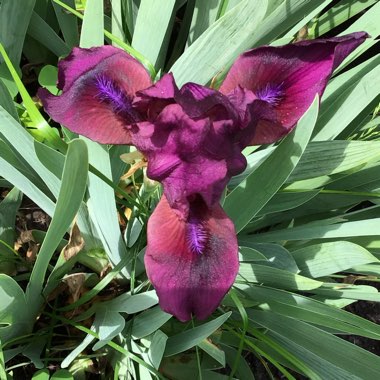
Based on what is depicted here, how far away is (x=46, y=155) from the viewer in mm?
724

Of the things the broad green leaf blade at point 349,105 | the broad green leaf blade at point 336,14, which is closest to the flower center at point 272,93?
the broad green leaf blade at point 349,105

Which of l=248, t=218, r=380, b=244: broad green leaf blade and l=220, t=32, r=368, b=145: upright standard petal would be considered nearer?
l=220, t=32, r=368, b=145: upright standard petal

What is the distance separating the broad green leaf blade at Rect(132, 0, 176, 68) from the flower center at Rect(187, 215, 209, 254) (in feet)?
1.18

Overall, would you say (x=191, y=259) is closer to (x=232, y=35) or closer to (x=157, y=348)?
(x=157, y=348)

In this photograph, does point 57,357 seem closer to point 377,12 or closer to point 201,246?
point 201,246

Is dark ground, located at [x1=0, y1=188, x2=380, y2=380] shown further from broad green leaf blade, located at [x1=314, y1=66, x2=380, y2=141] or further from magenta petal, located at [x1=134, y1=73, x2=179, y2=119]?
broad green leaf blade, located at [x1=314, y1=66, x2=380, y2=141]

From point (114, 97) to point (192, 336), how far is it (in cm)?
37

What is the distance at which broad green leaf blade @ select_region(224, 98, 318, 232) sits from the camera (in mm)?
714

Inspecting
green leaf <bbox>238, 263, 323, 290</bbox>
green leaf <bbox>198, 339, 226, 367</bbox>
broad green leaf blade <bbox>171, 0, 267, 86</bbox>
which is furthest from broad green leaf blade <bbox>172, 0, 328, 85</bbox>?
green leaf <bbox>198, 339, 226, 367</bbox>

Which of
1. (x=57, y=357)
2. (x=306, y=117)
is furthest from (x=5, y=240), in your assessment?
(x=306, y=117)

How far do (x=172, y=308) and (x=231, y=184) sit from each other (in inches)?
13.1

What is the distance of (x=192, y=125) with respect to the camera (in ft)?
2.02

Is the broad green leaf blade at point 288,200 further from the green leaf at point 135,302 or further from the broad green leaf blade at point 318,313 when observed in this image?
the green leaf at point 135,302

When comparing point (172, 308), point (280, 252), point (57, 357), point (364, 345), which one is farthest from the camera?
point (364, 345)
